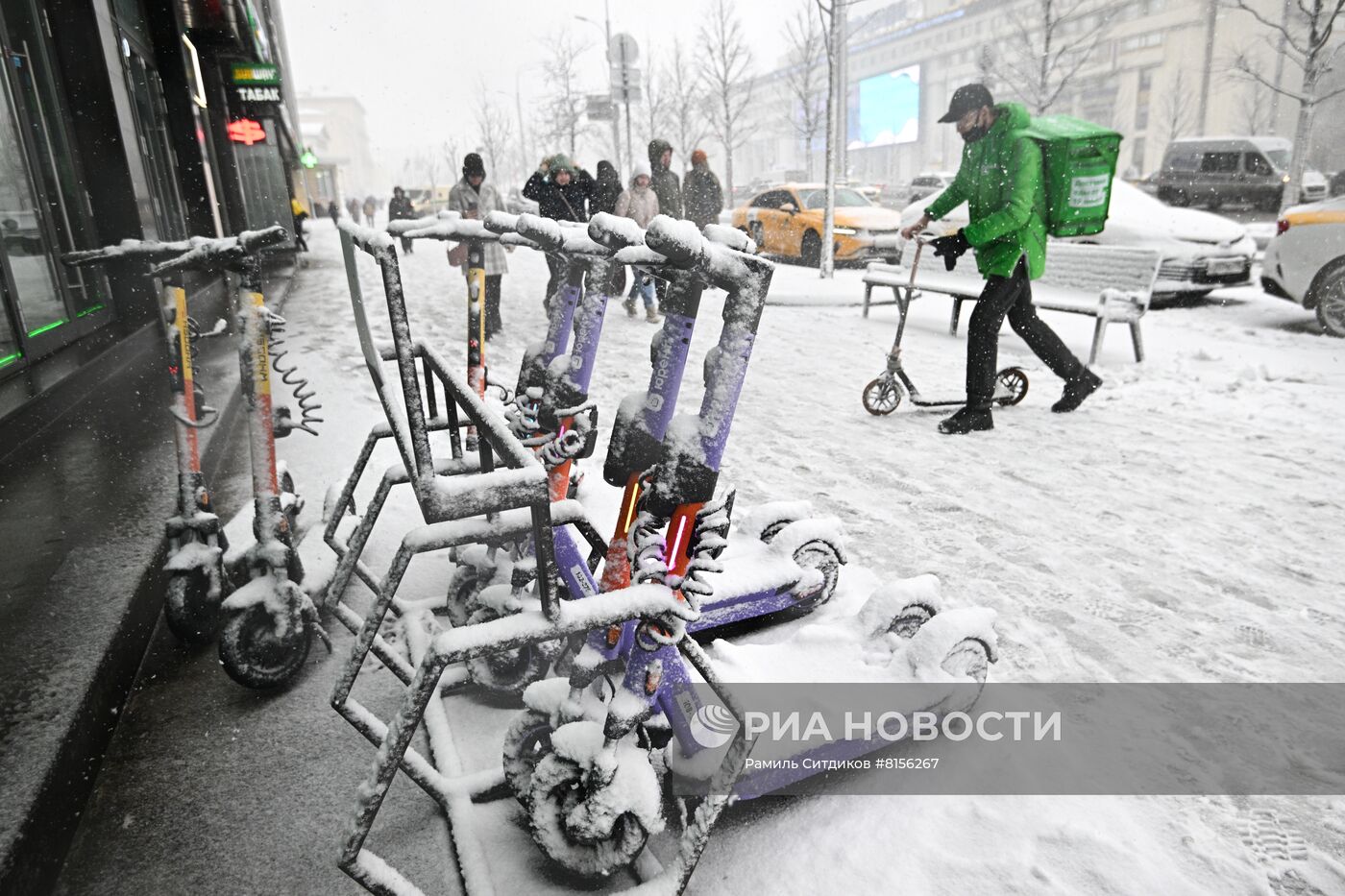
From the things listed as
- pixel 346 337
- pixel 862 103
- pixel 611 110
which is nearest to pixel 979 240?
pixel 346 337

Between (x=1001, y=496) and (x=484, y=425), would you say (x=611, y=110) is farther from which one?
(x=484, y=425)

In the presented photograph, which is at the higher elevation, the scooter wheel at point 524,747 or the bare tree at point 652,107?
the bare tree at point 652,107

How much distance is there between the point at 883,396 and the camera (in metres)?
5.84

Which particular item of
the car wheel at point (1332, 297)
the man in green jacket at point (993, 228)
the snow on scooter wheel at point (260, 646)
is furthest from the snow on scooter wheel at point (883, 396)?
the car wheel at point (1332, 297)

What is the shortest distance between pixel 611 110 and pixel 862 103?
2503 inches

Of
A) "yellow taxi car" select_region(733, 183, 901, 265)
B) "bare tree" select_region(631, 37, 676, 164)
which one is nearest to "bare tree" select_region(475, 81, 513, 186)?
"bare tree" select_region(631, 37, 676, 164)

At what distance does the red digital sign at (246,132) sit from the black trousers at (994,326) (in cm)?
1842

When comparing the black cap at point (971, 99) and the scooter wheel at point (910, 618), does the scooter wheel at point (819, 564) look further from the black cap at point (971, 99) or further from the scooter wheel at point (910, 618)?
the black cap at point (971, 99)

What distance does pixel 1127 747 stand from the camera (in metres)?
2.36

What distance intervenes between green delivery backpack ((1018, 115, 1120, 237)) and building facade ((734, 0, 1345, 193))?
71.2 ft

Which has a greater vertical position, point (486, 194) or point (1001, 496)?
point (486, 194)

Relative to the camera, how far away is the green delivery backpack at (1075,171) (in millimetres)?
5137

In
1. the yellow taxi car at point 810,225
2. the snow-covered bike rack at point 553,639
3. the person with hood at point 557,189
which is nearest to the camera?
the snow-covered bike rack at point 553,639

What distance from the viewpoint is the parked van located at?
59.9 feet
